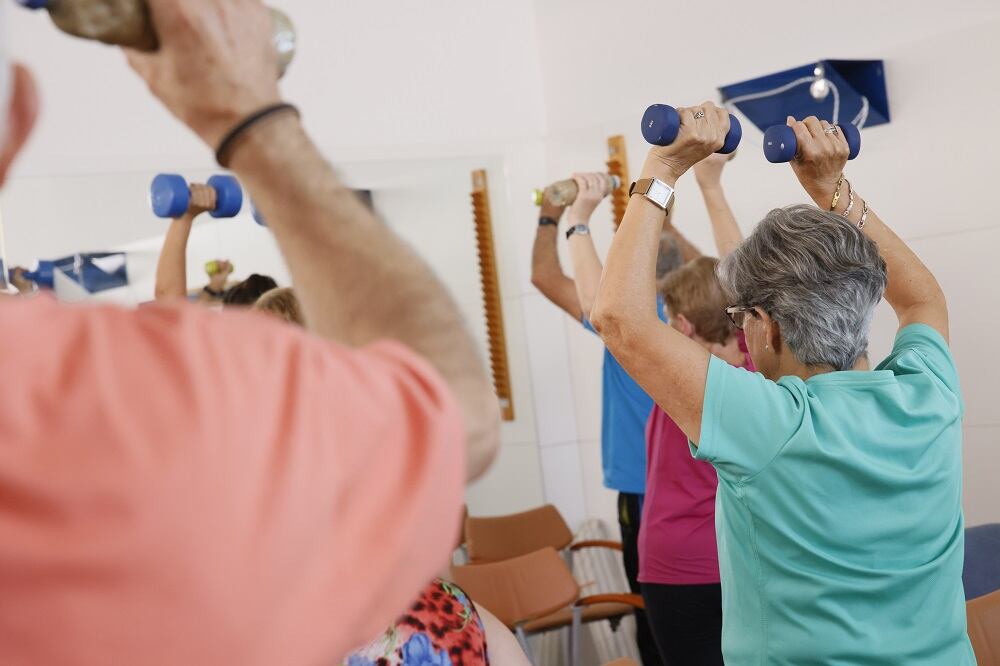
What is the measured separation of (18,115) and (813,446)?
1.14 meters

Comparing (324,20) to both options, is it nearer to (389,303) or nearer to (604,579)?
(604,579)

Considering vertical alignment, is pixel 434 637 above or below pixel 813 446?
below

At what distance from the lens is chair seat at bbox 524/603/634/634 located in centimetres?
353

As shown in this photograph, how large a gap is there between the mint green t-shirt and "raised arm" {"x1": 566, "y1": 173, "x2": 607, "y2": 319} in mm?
898

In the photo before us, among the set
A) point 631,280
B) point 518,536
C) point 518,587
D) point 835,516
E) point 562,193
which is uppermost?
point 562,193

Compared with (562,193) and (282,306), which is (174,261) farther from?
(562,193)

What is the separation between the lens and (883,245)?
1.87 metres

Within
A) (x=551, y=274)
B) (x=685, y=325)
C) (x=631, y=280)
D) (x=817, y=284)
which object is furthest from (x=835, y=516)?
(x=551, y=274)

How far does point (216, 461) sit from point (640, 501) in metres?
3.17

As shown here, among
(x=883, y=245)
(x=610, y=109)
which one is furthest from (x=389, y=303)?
(x=610, y=109)

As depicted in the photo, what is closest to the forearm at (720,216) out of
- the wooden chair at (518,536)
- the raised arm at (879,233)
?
the raised arm at (879,233)

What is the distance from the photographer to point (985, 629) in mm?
2051

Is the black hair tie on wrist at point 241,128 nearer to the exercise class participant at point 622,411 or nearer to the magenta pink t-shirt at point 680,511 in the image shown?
the magenta pink t-shirt at point 680,511

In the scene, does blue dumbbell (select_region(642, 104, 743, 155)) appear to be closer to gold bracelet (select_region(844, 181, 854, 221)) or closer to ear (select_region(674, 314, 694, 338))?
gold bracelet (select_region(844, 181, 854, 221))
